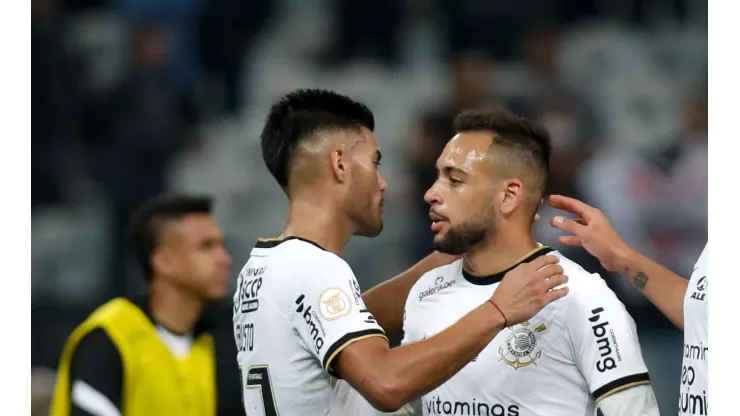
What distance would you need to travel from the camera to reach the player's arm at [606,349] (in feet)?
7.39

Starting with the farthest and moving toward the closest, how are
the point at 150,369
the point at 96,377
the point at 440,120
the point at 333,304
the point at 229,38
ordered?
the point at 229,38, the point at 440,120, the point at 150,369, the point at 96,377, the point at 333,304

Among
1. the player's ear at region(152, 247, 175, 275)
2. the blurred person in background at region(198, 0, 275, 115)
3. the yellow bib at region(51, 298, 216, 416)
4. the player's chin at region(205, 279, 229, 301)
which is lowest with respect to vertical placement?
the yellow bib at region(51, 298, 216, 416)

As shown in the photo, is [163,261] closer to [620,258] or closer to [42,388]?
[42,388]

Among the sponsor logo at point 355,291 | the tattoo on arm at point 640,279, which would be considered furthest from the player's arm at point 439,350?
the tattoo on arm at point 640,279

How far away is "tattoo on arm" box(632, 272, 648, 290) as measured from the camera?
2594 millimetres

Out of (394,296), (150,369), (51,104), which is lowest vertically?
(150,369)

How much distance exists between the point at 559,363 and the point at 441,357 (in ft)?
1.33

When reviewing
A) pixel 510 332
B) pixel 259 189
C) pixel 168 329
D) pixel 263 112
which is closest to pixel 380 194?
pixel 510 332

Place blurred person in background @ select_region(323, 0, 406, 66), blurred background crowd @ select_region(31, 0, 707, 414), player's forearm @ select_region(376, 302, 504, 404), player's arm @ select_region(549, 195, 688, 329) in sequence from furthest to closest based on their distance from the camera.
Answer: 1. blurred person in background @ select_region(323, 0, 406, 66)
2. blurred background crowd @ select_region(31, 0, 707, 414)
3. player's arm @ select_region(549, 195, 688, 329)
4. player's forearm @ select_region(376, 302, 504, 404)

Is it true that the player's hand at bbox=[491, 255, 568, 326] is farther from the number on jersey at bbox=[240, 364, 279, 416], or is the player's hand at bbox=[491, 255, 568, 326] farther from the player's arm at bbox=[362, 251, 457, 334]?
the player's arm at bbox=[362, 251, 457, 334]

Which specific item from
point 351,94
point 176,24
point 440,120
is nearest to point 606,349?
A: point 440,120

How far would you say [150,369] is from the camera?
3.36 meters

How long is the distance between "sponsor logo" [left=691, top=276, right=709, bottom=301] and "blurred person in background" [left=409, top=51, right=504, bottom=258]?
1925 mm

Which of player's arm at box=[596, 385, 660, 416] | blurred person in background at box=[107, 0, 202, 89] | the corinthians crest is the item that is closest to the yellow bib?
the corinthians crest
